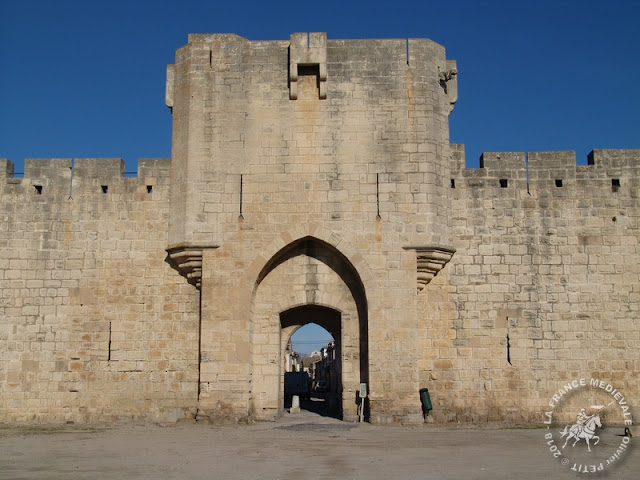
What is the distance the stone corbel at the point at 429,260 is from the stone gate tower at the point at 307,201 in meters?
0.03

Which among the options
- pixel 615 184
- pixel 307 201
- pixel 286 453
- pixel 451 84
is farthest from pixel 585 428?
pixel 451 84

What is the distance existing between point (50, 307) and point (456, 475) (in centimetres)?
892

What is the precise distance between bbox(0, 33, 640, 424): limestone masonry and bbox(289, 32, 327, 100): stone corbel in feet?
0.15

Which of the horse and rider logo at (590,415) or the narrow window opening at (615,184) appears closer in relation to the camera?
the horse and rider logo at (590,415)

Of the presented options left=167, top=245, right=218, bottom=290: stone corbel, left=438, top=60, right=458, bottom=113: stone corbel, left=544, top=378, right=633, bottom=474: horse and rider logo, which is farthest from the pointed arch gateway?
left=438, top=60, right=458, bottom=113: stone corbel

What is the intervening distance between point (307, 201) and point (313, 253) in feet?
3.46

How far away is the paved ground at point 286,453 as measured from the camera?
6926 millimetres

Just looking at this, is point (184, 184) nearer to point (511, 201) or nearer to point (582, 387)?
point (511, 201)

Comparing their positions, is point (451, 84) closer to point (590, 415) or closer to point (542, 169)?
point (542, 169)

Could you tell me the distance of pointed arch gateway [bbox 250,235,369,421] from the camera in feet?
40.6

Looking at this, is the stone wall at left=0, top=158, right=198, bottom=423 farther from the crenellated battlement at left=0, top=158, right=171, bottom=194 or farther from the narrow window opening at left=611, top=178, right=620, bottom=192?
the narrow window opening at left=611, top=178, right=620, bottom=192

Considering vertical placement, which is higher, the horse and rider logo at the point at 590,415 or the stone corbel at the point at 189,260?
the stone corbel at the point at 189,260

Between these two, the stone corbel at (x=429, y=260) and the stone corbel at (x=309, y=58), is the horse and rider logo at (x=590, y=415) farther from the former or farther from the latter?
the stone corbel at (x=309, y=58)

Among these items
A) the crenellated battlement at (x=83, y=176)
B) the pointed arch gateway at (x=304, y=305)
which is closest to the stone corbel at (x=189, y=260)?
the pointed arch gateway at (x=304, y=305)
